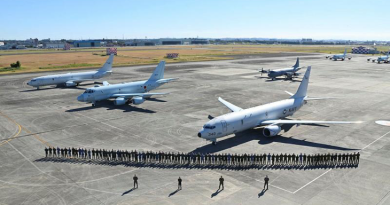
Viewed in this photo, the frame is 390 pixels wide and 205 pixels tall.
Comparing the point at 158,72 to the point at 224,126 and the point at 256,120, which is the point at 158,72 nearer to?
the point at 256,120

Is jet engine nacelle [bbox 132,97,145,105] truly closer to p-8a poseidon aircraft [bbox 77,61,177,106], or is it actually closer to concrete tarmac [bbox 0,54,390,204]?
p-8a poseidon aircraft [bbox 77,61,177,106]

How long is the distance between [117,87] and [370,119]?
45.4 meters

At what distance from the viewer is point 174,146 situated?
36.2 metres

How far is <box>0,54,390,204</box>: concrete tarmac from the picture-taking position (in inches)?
979

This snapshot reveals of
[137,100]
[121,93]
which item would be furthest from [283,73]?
[121,93]

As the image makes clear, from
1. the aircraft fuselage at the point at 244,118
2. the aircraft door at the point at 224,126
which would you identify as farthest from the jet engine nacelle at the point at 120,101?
the aircraft door at the point at 224,126

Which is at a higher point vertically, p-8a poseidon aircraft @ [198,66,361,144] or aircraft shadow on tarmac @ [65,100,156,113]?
p-8a poseidon aircraft @ [198,66,361,144]

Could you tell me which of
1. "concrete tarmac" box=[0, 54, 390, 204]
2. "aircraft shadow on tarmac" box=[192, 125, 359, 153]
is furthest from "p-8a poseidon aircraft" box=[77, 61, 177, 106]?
"aircraft shadow on tarmac" box=[192, 125, 359, 153]

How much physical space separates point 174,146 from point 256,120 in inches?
451

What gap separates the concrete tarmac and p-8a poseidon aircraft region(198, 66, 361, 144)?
1573 mm

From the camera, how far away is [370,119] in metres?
48.6

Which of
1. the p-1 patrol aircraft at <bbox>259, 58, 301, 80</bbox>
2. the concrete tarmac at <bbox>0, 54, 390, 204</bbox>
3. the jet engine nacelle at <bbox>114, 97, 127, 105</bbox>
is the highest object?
the p-1 patrol aircraft at <bbox>259, 58, 301, 80</bbox>

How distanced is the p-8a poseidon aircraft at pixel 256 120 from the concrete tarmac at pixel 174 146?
1.57 m

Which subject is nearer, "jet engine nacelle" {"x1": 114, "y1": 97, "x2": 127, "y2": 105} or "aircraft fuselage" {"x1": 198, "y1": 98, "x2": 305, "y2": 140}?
"aircraft fuselage" {"x1": 198, "y1": 98, "x2": 305, "y2": 140}
